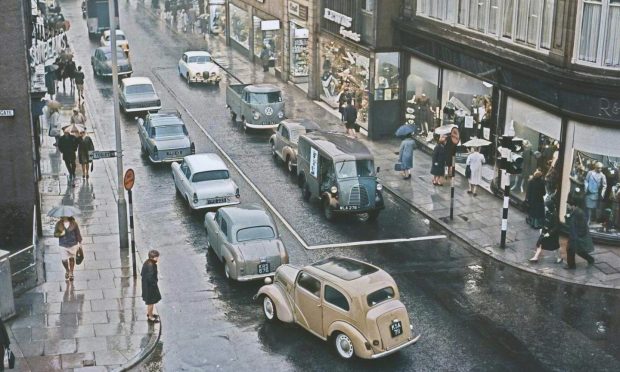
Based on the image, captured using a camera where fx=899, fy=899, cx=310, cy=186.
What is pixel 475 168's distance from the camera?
3152cm

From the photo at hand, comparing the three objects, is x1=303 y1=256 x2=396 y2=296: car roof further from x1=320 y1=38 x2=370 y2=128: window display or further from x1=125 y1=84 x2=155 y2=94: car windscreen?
x1=125 y1=84 x2=155 y2=94: car windscreen

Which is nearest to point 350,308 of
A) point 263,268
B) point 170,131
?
point 263,268

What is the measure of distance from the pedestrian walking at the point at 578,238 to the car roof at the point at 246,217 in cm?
829

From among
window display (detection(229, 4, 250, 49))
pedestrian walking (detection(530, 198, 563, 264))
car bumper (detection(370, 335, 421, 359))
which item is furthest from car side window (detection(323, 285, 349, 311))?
window display (detection(229, 4, 250, 49))

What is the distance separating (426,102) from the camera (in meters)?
38.0

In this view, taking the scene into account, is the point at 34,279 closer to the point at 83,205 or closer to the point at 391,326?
the point at 83,205

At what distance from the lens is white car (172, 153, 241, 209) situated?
29391 millimetres

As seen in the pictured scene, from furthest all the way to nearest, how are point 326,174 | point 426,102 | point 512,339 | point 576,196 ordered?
point 426,102 → point 326,174 → point 576,196 → point 512,339

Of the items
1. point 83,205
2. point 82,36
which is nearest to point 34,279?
point 83,205

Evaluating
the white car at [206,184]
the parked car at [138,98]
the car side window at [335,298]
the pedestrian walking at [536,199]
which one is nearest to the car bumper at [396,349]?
the car side window at [335,298]

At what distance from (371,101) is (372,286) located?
2116cm

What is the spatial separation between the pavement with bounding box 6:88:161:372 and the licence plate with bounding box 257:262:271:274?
125 inches

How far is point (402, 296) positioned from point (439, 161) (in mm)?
10411

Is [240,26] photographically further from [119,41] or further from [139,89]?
[139,89]
